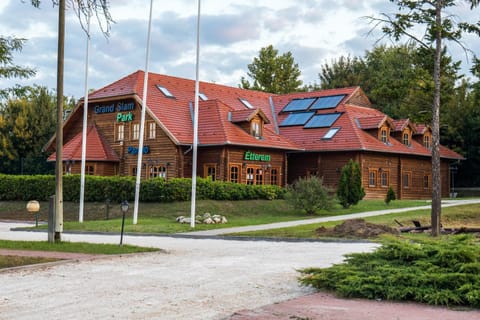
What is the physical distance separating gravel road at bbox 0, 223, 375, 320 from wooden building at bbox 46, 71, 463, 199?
74.6 feet

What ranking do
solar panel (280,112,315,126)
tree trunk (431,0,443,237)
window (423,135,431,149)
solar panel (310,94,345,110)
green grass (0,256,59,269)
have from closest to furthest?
green grass (0,256,59,269) < tree trunk (431,0,443,237) < solar panel (280,112,315,126) < solar panel (310,94,345,110) < window (423,135,431,149)

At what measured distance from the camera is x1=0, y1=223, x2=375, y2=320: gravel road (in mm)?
8211

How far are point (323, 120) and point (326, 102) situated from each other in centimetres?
282

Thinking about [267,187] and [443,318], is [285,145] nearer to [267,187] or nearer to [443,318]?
[267,187]

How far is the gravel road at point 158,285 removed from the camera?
821cm

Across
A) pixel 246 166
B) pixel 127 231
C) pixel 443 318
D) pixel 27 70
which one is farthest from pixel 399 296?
pixel 246 166

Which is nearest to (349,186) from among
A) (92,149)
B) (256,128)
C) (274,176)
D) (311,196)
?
(311,196)

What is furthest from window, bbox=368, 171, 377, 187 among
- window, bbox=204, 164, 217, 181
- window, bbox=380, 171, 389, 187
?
window, bbox=204, 164, 217, 181

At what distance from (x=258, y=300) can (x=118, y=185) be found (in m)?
26.7

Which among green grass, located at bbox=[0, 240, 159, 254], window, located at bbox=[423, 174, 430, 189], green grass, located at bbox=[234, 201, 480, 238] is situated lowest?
green grass, located at bbox=[0, 240, 159, 254]

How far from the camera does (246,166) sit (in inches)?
1516

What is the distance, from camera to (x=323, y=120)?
143 feet

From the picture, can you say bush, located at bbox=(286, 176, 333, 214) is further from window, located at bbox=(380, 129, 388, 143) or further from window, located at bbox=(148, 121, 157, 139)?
window, located at bbox=(380, 129, 388, 143)

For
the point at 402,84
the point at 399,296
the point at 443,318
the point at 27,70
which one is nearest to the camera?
the point at 443,318
